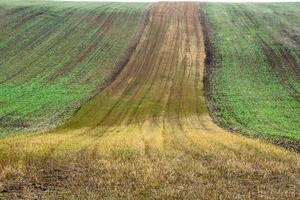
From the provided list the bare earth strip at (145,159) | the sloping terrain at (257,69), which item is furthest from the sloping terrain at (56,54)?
the sloping terrain at (257,69)

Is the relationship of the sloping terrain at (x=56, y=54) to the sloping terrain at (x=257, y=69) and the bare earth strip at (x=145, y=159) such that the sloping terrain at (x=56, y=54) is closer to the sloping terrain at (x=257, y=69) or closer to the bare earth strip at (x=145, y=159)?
the bare earth strip at (x=145, y=159)

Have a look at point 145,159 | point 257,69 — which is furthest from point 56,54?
point 145,159

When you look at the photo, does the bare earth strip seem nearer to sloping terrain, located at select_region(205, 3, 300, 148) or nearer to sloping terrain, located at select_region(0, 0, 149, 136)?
sloping terrain, located at select_region(205, 3, 300, 148)

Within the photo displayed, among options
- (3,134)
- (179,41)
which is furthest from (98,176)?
(179,41)

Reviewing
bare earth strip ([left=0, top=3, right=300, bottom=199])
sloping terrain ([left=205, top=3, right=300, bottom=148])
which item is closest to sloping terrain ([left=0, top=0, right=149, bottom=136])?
bare earth strip ([left=0, top=3, right=300, bottom=199])

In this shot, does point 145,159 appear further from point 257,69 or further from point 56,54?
point 56,54

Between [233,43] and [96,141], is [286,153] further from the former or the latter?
[233,43]

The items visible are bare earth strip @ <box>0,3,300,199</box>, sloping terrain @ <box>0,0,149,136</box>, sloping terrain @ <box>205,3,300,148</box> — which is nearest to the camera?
bare earth strip @ <box>0,3,300,199</box>
